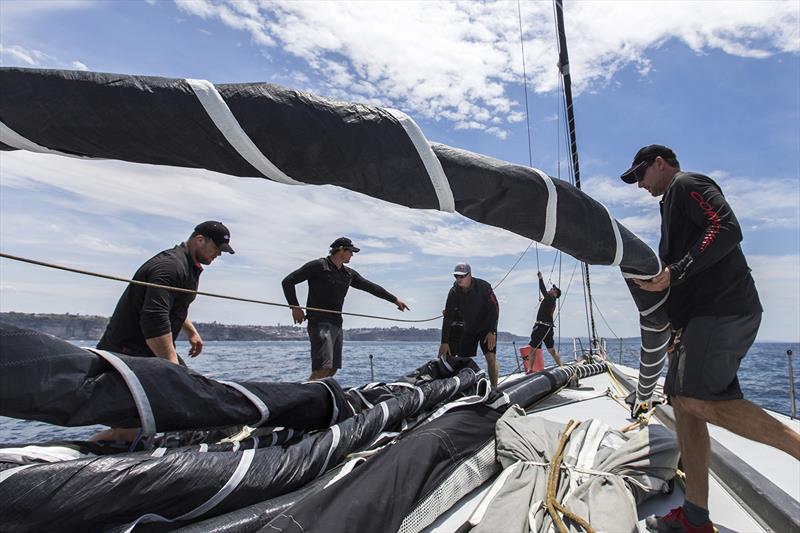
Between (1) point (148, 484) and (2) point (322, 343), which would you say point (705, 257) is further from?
(2) point (322, 343)

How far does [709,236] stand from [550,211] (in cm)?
73

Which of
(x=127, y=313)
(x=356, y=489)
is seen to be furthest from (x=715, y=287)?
(x=127, y=313)

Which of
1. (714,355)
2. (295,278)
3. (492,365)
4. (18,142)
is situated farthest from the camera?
(492,365)

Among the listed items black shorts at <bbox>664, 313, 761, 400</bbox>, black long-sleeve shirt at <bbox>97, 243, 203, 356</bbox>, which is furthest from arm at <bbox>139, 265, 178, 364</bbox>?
black shorts at <bbox>664, 313, 761, 400</bbox>

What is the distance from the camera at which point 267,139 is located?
45.9 inches

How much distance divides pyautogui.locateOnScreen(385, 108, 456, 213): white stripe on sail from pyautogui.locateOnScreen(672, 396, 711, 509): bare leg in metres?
1.38

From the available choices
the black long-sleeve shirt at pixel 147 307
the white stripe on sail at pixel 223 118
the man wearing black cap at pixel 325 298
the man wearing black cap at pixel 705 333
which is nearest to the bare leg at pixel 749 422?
the man wearing black cap at pixel 705 333

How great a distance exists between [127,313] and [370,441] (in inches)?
69.3

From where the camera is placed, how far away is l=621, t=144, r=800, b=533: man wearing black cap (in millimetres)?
1692

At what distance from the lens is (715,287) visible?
72.9 inches

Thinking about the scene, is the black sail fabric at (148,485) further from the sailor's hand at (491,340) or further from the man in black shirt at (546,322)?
the man in black shirt at (546,322)

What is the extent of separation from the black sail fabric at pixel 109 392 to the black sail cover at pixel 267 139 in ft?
2.00

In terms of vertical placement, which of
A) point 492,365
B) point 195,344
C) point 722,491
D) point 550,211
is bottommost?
point 722,491

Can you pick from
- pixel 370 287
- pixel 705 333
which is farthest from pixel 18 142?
pixel 370 287
